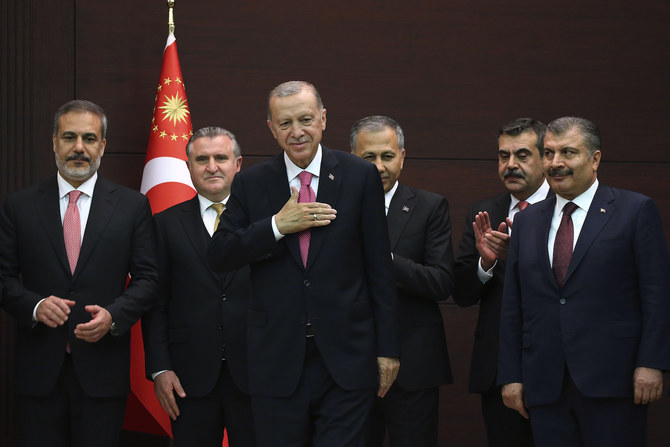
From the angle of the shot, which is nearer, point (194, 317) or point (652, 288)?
point (652, 288)

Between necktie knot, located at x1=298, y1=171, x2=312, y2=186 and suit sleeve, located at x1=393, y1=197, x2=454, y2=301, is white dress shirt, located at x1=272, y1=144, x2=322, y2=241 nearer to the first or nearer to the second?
necktie knot, located at x1=298, y1=171, x2=312, y2=186

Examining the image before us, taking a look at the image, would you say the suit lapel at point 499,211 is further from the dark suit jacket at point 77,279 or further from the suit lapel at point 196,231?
the dark suit jacket at point 77,279

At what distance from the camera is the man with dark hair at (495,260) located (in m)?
3.52

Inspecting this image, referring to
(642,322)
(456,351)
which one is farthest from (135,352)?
(642,322)

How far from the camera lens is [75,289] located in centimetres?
339

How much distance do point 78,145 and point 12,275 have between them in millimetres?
591

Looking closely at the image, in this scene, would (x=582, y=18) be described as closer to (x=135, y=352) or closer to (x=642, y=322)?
(x=642, y=322)

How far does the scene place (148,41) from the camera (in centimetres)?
473

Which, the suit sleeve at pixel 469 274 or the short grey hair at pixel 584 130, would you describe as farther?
the suit sleeve at pixel 469 274

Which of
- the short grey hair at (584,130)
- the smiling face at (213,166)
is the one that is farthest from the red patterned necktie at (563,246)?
the smiling face at (213,166)

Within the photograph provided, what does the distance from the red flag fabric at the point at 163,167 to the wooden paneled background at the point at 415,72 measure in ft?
1.21

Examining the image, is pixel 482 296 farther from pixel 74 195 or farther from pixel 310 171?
pixel 74 195

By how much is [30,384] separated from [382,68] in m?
2.62

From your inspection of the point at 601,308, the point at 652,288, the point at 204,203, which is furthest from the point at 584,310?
the point at 204,203
